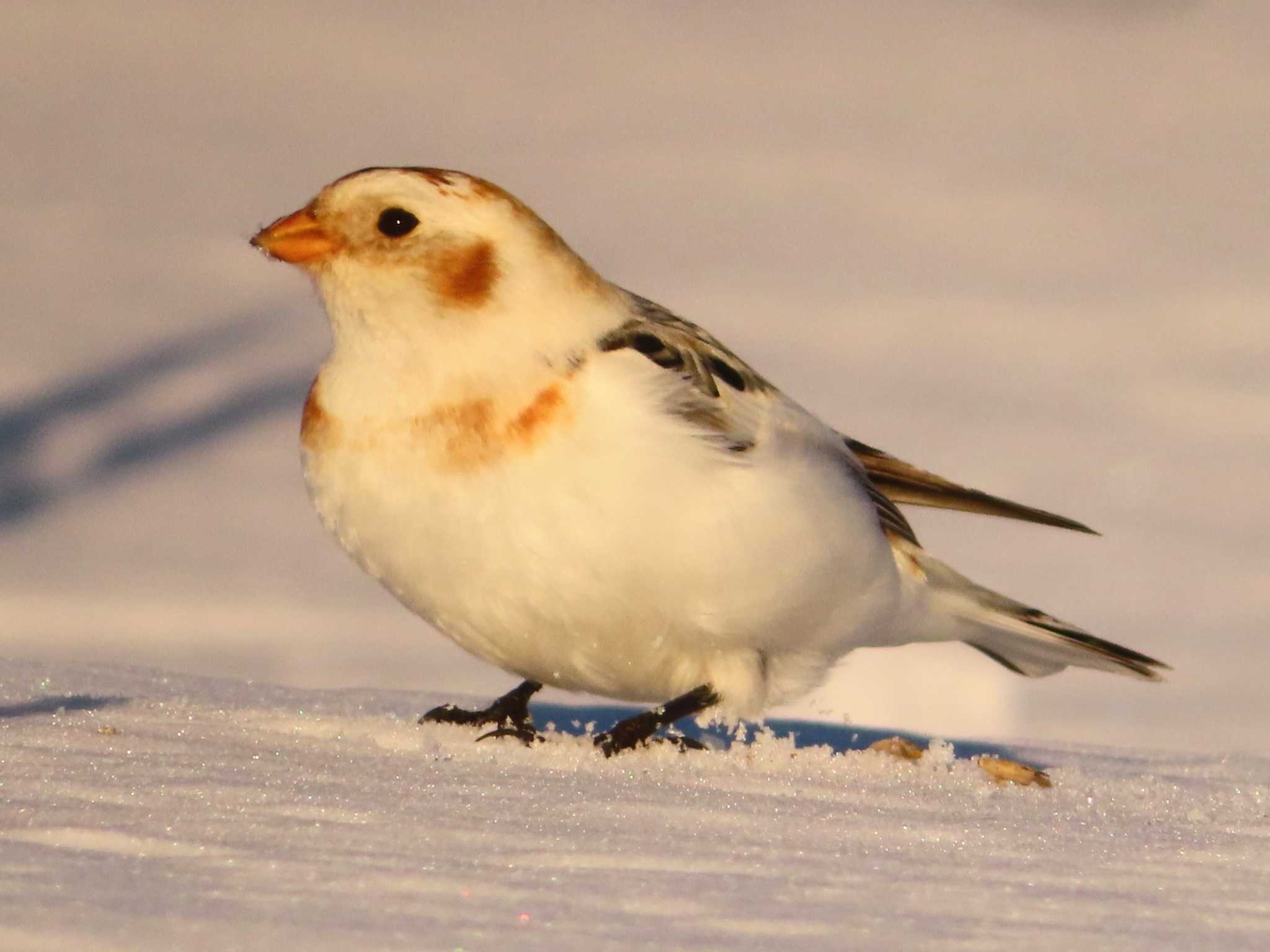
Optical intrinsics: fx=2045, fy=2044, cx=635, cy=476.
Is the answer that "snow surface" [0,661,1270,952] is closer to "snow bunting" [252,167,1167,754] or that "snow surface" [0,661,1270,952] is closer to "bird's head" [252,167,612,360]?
"snow bunting" [252,167,1167,754]

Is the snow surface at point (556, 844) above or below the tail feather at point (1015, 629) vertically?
below

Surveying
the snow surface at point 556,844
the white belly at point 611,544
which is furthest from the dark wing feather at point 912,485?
the snow surface at point 556,844

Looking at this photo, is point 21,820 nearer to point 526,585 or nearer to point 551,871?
point 551,871

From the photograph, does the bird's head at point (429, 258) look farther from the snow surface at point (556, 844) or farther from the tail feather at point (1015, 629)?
the tail feather at point (1015, 629)

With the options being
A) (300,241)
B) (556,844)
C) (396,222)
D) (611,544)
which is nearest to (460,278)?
(396,222)

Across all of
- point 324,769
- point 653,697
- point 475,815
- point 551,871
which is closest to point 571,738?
point 653,697
